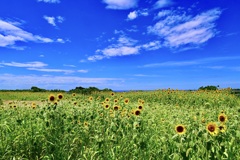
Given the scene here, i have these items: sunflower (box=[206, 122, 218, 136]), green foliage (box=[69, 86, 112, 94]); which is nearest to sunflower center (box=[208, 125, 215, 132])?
sunflower (box=[206, 122, 218, 136])

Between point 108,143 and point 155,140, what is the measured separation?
857 mm

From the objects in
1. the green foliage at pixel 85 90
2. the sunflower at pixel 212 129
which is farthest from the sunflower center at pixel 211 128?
the green foliage at pixel 85 90

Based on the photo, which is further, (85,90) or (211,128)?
(85,90)

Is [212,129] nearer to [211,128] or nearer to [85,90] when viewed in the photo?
[211,128]

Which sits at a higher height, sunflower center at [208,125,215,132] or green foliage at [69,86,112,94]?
green foliage at [69,86,112,94]

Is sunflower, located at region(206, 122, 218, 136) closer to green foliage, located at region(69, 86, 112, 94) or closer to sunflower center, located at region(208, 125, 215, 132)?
sunflower center, located at region(208, 125, 215, 132)

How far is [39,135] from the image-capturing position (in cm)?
499

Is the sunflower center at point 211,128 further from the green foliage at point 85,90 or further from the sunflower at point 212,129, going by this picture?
the green foliage at point 85,90

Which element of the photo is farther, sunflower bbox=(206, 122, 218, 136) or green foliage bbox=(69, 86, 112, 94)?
green foliage bbox=(69, 86, 112, 94)

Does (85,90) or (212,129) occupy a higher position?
(85,90)

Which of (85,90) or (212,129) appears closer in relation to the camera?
(212,129)

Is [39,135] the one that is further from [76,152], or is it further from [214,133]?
[214,133]

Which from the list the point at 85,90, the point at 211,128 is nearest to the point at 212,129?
the point at 211,128

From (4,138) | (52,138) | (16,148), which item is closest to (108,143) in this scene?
(52,138)
